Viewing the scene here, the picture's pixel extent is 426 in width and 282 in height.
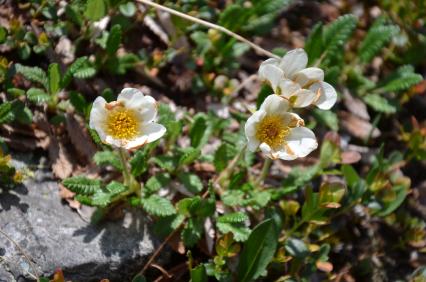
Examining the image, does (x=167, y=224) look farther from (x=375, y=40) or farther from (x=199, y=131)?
(x=375, y=40)

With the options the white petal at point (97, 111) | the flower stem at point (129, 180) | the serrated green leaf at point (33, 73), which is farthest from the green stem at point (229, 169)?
the serrated green leaf at point (33, 73)

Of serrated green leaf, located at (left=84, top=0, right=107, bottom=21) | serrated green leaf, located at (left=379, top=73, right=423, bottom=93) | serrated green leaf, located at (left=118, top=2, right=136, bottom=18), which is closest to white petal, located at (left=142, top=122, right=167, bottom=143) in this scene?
serrated green leaf, located at (left=84, top=0, right=107, bottom=21)

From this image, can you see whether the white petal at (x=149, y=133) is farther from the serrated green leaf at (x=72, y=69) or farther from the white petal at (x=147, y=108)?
the serrated green leaf at (x=72, y=69)

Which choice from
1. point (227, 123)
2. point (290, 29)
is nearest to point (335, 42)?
point (290, 29)

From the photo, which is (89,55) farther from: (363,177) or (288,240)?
(363,177)

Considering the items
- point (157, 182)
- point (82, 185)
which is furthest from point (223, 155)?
point (82, 185)
